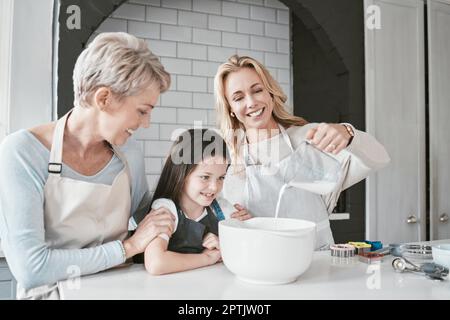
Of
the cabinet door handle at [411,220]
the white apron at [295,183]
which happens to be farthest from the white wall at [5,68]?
the cabinet door handle at [411,220]

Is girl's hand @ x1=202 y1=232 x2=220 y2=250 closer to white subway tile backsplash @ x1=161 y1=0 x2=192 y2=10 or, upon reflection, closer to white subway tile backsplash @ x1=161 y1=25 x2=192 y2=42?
white subway tile backsplash @ x1=161 y1=25 x2=192 y2=42

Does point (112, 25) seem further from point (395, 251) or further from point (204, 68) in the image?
point (395, 251)

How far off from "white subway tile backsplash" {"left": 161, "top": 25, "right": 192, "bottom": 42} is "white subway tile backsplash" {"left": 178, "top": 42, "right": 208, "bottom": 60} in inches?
1.5

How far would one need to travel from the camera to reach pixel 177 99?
2.57 metres

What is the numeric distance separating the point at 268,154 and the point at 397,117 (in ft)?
4.71

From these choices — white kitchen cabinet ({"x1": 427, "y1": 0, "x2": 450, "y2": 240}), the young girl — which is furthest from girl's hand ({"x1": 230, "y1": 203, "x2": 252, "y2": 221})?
white kitchen cabinet ({"x1": 427, "y1": 0, "x2": 450, "y2": 240})

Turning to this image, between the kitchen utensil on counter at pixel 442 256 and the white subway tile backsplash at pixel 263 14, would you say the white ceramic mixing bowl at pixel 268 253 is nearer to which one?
the kitchen utensil on counter at pixel 442 256

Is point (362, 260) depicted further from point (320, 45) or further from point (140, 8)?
point (140, 8)

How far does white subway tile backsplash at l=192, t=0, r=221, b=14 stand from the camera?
268 centimetres

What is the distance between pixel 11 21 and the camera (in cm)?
192

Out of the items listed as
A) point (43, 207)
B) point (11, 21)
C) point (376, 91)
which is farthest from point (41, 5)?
point (376, 91)

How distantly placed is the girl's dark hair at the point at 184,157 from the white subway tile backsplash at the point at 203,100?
1215 millimetres

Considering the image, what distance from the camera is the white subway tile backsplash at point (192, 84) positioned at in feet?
8.52

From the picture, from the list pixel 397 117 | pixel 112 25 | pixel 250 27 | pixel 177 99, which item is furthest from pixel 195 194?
pixel 397 117
